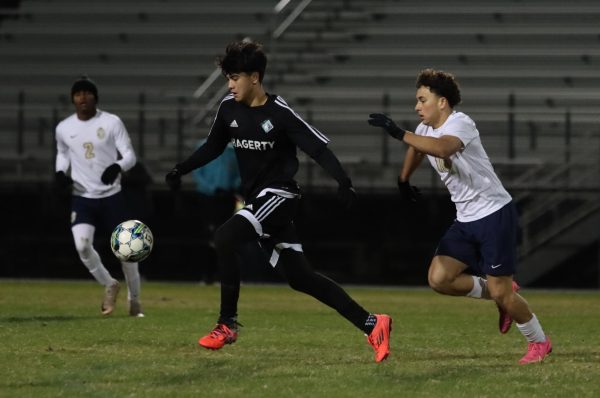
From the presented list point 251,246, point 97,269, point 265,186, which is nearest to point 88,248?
point 97,269

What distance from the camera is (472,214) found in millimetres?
8172

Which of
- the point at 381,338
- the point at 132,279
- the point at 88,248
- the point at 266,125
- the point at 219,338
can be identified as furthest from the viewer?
the point at 88,248

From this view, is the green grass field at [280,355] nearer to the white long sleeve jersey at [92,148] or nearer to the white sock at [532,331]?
the white sock at [532,331]

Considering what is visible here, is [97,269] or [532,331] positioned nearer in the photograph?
[532,331]

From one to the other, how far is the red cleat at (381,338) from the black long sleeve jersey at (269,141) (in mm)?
1011

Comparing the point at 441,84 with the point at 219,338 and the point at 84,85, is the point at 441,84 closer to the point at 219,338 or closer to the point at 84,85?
the point at 219,338

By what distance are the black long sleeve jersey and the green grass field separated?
1.14 metres

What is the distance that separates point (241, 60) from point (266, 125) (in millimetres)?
443

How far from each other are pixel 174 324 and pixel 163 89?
13218mm

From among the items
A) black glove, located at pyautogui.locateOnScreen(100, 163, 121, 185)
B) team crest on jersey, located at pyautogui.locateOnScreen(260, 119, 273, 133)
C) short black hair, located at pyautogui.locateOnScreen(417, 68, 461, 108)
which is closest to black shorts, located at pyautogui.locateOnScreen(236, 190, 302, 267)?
team crest on jersey, located at pyautogui.locateOnScreen(260, 119, 273, 133)

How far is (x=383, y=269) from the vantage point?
18625 mm

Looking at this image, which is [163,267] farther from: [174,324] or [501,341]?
[501,341]

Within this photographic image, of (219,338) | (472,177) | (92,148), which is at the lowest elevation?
Result: (219,338)

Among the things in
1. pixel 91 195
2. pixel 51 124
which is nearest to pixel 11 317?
pixel 91 195
